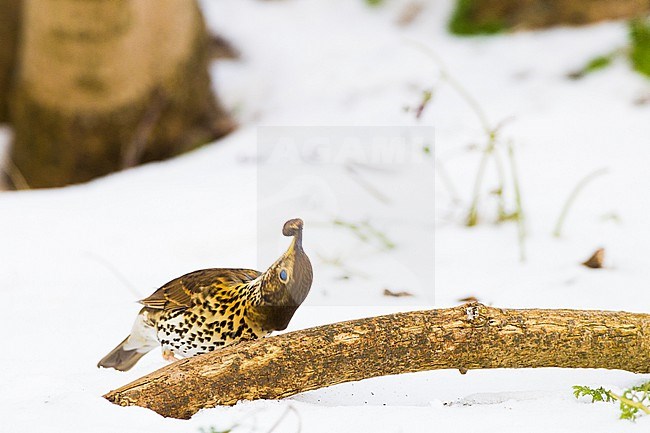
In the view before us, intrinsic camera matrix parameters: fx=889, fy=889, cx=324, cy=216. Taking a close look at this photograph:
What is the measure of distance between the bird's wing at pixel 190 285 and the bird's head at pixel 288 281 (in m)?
0.17

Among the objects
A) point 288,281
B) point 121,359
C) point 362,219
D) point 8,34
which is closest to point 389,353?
point 288,281

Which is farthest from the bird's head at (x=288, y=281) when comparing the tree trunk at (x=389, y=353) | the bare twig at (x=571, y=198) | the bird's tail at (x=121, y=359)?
the bare twig at (x=571, y=198)

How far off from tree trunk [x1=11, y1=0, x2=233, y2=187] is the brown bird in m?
2.54

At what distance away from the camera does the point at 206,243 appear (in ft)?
11.6

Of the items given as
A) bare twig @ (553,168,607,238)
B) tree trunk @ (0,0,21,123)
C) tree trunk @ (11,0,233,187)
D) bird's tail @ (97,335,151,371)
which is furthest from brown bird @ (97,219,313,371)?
tree trunk @ (0,0,21,123)

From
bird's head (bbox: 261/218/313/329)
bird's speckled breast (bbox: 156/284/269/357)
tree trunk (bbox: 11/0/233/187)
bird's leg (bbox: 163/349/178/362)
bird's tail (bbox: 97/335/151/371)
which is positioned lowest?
bird's tail (bbox: 97/335/151/371)

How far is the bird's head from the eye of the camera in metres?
1.92

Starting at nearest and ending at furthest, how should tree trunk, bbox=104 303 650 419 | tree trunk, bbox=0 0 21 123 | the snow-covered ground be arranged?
tree trunk, bbox=104 303 650 419 → the snow-covered ground → tree trunk, bbox=0 0 21 123

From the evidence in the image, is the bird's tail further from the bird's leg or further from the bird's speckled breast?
the bird's speckled breast

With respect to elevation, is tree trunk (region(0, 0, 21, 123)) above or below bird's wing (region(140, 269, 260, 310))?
above

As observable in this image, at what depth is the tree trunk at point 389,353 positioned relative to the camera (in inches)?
81.4

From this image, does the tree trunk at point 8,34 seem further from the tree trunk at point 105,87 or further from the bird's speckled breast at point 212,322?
the bird's speckled breast at point 212,322

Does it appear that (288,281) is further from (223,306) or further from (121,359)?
(121,359)

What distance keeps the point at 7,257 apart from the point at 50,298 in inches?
17.1
